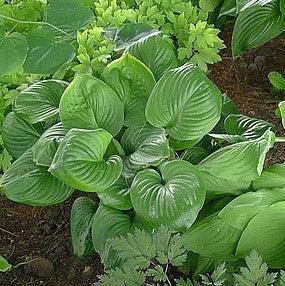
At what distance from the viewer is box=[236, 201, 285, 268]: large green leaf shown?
3.82 ft

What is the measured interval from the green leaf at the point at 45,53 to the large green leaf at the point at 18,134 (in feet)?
0.33

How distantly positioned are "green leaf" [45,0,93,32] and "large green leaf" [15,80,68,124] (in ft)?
0.38

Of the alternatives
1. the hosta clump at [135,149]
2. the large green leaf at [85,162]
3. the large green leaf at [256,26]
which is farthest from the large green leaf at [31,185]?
the large green leaf at [256,26]

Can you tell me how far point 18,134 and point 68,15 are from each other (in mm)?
240

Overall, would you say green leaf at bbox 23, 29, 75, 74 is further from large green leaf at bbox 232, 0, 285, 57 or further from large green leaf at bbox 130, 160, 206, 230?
large green leaf at bbox 232, 0, 285, 57

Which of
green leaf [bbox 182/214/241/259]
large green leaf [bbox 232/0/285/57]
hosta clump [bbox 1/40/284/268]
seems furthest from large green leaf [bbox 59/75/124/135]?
large green leaf [bbox 232/0/285/57]

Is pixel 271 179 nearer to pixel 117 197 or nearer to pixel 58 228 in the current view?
pixel 117 197

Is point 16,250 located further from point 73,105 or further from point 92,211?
point 73,105

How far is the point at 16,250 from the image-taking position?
1549mm

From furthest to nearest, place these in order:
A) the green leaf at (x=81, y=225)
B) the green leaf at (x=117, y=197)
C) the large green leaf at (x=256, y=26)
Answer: the large green leaf at (x=256, y=26) → the green leaf at (x=81, y=225) → the green leaf at (x=117, y=197)

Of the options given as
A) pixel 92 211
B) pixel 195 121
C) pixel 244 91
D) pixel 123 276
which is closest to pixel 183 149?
pixel 195 121

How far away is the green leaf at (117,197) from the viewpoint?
1198 mm

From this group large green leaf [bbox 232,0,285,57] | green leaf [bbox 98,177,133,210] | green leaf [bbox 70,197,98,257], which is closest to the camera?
green leaf [bbox 98,177,133,210]

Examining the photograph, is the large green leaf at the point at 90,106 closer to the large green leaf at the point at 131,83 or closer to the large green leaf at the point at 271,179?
the large green leaf at the point at 131,83
